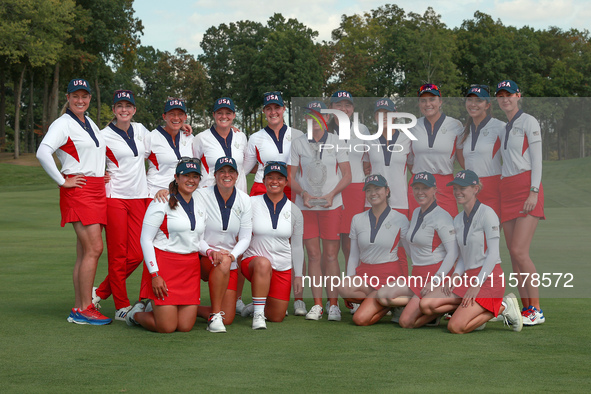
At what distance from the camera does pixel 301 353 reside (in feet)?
16.1

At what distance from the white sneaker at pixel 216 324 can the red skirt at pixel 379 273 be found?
1380 millimetres

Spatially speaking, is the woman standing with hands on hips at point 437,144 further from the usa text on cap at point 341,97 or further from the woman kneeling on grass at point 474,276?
the usa text on cap at point 341,97

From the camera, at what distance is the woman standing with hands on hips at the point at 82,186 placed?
6.04 metres

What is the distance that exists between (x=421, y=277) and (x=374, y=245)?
51cm

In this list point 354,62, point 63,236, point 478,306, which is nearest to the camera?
point 478,306

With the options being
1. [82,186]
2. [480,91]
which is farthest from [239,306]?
[480,91]

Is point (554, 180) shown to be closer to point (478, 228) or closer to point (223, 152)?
point (478, 228)

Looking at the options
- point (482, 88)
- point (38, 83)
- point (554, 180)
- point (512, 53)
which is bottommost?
point (554, 180)

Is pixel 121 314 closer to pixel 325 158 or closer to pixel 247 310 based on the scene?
pixel 247 310

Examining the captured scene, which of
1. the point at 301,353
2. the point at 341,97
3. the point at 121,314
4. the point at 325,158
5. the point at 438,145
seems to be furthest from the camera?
the point at 341,97

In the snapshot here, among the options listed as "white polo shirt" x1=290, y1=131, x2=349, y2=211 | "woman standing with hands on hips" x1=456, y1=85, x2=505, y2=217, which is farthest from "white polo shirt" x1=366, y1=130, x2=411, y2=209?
"woman standing with hands on hips" x1=456, y1=85, x2=505, y2=217

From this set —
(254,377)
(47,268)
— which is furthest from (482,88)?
(47,268)

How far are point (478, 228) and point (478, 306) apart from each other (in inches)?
25.5

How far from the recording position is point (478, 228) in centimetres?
584
